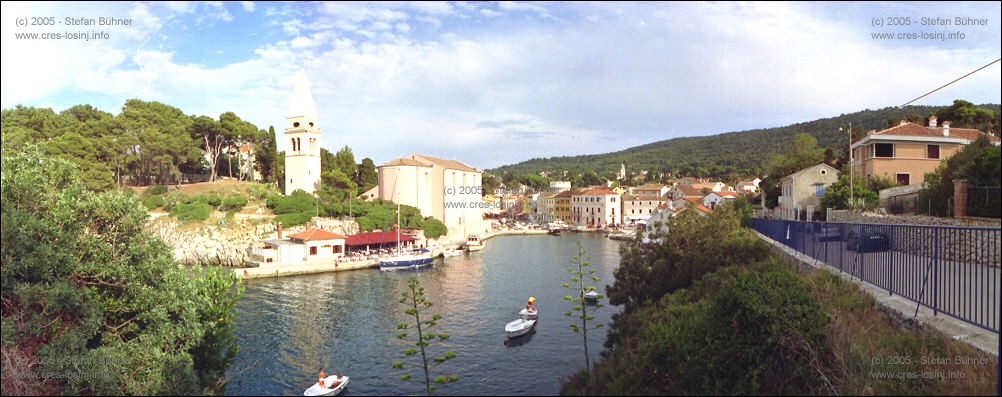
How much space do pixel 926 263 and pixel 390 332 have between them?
14329 millimetres

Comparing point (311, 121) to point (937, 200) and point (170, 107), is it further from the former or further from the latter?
point (937, 200)

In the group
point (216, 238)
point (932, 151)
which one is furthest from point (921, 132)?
point (216, 238)

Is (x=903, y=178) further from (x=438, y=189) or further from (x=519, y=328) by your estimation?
(x=438, y=189)

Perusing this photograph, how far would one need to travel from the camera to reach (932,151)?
65.2 feet

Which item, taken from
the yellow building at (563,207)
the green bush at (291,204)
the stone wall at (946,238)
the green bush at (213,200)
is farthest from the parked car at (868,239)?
the yellow building at (563,207)

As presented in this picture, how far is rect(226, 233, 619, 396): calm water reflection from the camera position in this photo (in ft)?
42.1

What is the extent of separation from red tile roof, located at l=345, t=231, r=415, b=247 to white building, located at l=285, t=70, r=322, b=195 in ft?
32.6

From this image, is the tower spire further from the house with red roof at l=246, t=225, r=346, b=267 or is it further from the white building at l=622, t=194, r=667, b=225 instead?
the white building at l=622, t=194, r=667, b=225

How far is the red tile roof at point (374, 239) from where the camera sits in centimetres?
3497

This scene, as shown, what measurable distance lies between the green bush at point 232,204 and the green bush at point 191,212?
40.2 inches

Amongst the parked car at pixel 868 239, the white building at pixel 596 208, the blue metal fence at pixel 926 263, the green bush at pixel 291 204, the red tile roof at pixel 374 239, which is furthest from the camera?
the white building at pixel 596 208

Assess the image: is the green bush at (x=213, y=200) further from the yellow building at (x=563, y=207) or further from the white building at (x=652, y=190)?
the white building at (x=652, y=190)

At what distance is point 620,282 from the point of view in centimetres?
1234

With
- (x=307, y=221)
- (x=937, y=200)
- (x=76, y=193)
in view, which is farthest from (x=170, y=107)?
(x=937, y=200)
